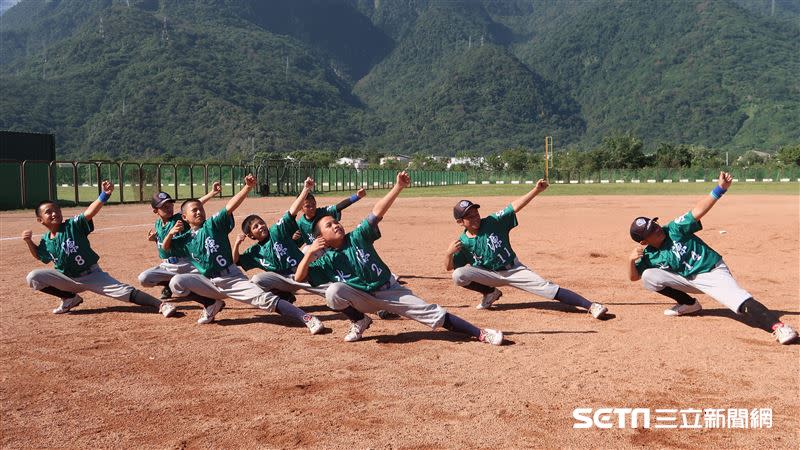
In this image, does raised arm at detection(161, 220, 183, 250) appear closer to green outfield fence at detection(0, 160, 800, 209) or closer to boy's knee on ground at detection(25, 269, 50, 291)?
boy's knee on ground at detection(25, 269, 50, 291)

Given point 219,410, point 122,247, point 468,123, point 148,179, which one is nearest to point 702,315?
point 219,410

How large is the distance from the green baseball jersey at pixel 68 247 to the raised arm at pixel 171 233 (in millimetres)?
1054

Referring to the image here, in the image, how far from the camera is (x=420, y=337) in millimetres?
8156

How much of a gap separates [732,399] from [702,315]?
11.2 ft

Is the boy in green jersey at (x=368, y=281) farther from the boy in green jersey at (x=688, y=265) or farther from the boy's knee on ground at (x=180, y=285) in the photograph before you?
the boy in green jersey at (x=688, y=265)

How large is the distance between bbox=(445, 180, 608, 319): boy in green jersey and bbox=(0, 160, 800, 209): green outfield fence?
2922cm

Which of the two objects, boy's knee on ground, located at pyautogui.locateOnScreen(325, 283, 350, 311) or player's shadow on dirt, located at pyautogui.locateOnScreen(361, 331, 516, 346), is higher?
boy's knee on ground, located at pyautogui.locateOnScreen(325, 283, 350, 311)

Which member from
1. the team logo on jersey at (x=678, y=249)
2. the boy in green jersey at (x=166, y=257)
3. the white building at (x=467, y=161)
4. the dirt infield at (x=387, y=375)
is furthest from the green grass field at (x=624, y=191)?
the white building at (x=467, y=161)

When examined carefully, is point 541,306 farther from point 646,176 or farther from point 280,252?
point 646,176

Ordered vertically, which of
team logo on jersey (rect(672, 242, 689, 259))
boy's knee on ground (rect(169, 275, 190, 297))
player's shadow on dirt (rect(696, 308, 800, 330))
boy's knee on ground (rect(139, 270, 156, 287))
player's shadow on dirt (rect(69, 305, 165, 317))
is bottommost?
player's shadow on dirt (rect(69, 305, 165, 317))

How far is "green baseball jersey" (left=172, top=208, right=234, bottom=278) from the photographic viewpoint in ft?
28.9

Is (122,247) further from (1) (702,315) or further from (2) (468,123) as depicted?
(2) (468,123)

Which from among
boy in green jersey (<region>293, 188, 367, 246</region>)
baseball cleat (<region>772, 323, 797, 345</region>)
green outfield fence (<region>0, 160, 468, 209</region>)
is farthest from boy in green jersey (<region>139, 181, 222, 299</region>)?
green outfield fence (<region>0, 160, 468, 209</region>)

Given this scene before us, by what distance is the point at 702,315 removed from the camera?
902cm
